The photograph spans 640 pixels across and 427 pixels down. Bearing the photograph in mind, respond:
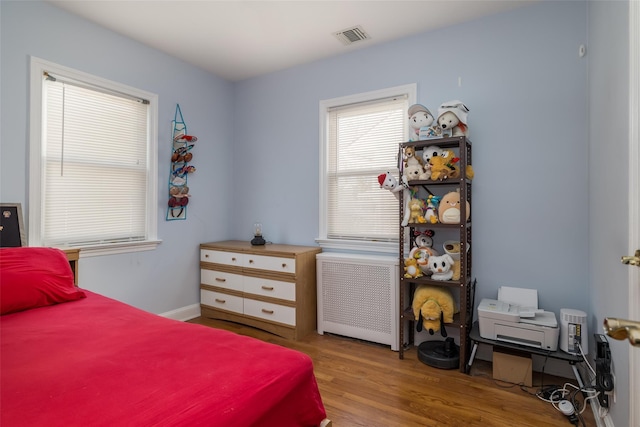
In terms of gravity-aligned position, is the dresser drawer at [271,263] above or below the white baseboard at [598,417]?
above

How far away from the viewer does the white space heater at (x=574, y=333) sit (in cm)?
199

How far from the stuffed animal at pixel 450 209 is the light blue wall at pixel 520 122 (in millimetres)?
297

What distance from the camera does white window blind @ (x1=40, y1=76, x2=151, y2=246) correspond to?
7.99ft

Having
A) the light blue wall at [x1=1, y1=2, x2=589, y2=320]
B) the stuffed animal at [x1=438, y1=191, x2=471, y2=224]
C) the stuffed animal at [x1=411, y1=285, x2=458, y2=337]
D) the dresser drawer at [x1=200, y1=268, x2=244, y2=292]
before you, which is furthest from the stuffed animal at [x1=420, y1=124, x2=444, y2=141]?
the dresser drawer at [x1=200, y1=268, x2=244, y2=292]

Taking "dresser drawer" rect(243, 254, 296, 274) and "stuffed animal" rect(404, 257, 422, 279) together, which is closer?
"stuffed animal" rect(404, 257, 422, 279)

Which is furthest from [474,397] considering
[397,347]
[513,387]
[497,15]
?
[497,15]

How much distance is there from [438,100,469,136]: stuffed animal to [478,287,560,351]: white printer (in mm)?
1269

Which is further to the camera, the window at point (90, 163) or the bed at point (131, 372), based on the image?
the window at point (90, 163)

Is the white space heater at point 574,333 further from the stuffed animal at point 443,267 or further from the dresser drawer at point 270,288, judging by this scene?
the dresser drawer at point 270,288

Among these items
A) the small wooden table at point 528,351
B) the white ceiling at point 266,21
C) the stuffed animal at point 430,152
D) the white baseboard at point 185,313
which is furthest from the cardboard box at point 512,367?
the white baseboard at point 185,313

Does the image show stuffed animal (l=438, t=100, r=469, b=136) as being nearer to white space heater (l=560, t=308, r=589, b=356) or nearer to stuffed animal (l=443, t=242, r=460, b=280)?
stuffed animal (l=443, t=242, r=460, b=280)

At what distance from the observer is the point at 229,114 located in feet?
12.7

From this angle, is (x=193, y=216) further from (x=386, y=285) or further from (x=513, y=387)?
(x=513, y=387)

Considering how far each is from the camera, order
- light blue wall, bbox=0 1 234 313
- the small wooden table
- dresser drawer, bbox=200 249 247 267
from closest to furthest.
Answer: the small wooden table, light blue wall, bbox=0 1 234 313, dresser drawer, bbox=200 249 247 267
